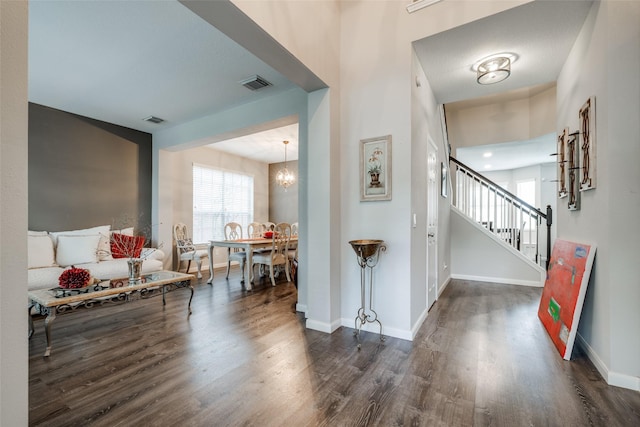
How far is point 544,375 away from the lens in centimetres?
198

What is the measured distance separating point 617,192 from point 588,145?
533 millimetres

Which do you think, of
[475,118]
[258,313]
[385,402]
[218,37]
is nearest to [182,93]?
[218,37]

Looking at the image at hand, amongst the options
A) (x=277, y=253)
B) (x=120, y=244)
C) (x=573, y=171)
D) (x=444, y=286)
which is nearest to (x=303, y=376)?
(x=573, y=171)

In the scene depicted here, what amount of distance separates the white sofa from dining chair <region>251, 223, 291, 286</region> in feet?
5.39

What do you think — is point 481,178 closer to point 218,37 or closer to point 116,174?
point 218,37

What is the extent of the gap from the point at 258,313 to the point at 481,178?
4466 millimetres

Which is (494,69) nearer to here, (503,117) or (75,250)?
(503,117)

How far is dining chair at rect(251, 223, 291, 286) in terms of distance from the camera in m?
4.66

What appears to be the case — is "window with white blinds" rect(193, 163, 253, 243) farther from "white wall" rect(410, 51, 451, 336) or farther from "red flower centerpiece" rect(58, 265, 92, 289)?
"white wall" rect(410, 51, 451, 336)

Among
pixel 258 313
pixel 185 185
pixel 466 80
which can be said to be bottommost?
pixel 258 313

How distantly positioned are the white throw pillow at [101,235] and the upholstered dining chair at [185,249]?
1.16 m

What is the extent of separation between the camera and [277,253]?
4.93 metres

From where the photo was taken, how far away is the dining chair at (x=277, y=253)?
184 inches

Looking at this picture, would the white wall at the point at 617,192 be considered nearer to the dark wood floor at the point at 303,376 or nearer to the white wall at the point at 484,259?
the dark wood floor at the point at 303,376
